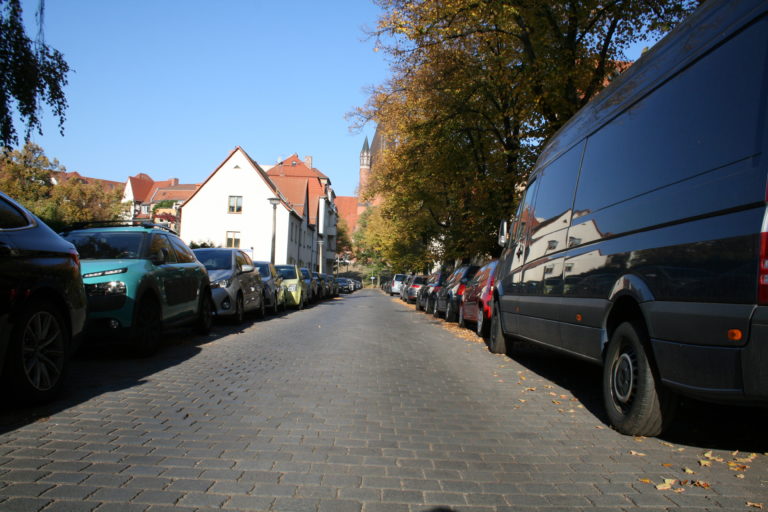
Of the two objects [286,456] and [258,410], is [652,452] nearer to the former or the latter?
[286,456]

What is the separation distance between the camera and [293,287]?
74.0 feet

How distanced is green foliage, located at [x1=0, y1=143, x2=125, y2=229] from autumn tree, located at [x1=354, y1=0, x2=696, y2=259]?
1281 inches

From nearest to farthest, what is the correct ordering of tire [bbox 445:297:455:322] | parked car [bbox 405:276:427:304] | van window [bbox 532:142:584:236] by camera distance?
1. van window [bbox 532:142:584:236]
2. tire [bbox 445:297:455:322]
3. parked car [bbox 405:276:427:304]

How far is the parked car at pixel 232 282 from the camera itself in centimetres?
1338

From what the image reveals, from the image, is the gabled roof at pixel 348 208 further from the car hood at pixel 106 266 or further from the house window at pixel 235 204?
the car hood at pixel 106 266

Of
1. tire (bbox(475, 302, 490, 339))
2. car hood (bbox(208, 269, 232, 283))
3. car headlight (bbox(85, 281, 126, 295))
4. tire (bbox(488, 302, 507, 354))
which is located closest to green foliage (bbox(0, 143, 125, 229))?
car hood (bbox(208, 269, 232, 283))

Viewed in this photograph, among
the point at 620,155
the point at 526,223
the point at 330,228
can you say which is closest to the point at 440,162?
the point at 526,223

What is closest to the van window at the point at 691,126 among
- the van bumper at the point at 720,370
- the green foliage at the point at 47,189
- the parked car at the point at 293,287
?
the van bumper at the point at 720,370

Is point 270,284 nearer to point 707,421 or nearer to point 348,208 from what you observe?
point 707,421

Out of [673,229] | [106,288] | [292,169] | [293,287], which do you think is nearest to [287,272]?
[293,287]

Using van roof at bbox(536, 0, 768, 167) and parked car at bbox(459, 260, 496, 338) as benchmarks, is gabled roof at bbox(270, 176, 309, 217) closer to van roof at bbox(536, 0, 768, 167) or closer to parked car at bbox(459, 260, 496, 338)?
parked car at bbox(459, 260, 496, 338)

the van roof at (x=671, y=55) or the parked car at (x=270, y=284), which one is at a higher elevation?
the van roof at (x=671, y=55)

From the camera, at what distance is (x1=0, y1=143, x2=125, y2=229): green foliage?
161ft

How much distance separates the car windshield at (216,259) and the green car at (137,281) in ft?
12.1
